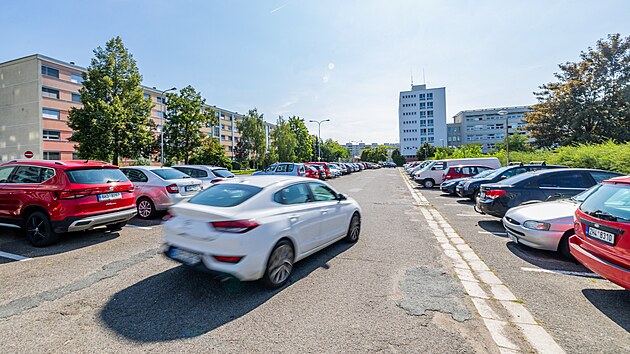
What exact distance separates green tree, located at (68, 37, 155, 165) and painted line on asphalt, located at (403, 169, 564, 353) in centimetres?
2773

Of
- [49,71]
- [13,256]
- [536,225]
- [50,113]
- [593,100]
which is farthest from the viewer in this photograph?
[50,113]

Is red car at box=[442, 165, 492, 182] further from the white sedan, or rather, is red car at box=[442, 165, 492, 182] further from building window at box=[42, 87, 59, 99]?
building window at box=[42, 87, 59, 99]

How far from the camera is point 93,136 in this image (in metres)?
24.4

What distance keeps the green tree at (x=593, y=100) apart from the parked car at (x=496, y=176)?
880 inches

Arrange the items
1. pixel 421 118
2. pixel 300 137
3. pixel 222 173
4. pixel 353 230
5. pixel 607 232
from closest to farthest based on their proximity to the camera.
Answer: pixel 607 232 → pixel 353 230 → pixel 222 173 → pixel 300 137 → pixel 421 118

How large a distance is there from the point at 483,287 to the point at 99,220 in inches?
275

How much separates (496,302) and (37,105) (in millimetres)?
47975

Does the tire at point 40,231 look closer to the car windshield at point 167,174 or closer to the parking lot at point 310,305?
the parking lot at point 310,305

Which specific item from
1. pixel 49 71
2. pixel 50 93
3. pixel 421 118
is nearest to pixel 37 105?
pixel 50 93

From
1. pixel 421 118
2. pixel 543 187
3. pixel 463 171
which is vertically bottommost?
pixel 543 187

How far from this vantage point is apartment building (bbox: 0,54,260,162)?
1382 inches

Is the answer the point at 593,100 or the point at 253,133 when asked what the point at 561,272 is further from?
the point at 253,133

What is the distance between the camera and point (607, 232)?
3428 millimetres

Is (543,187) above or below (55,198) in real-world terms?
below
